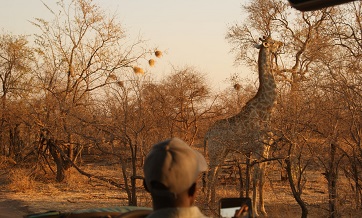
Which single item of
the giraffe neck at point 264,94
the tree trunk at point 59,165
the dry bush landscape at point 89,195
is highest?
the giraffe neck at point 264,94

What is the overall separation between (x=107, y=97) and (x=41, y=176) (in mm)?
3934

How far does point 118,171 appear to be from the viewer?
587 inches

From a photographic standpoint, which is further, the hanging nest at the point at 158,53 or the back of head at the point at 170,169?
the hanging nest at the point at 158,53

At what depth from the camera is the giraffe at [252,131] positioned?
338 inches

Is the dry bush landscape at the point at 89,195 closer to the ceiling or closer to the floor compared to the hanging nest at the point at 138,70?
closer to the floor

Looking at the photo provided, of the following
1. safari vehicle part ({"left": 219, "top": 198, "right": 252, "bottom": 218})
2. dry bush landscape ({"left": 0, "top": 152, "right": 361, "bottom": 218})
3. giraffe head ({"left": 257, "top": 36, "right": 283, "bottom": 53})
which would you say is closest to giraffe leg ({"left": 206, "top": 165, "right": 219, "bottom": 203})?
dry bush landscape ({"left": 0, "top": 152, "right": 361, "bottom": 218})

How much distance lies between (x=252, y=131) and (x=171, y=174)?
280 inches

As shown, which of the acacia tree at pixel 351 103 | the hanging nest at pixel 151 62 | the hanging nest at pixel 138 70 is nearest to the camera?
the acacia tree at pixel 351 103

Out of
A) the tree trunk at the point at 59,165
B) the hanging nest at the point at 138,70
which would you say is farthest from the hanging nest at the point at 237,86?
the tree trunk at the point at 59,165

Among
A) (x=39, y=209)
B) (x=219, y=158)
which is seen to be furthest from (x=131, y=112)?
(x=39, y=209)

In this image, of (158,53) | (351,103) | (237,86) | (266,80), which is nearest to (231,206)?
(351,103)

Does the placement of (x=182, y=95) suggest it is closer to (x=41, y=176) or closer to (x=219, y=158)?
(x=219, y=158)

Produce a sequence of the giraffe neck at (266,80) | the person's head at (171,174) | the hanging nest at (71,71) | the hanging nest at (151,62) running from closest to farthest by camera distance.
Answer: the person's head at (171,174), the giraffe neck at (266,80), the hanging nest at (151,62), the hanging nest at (71,71)

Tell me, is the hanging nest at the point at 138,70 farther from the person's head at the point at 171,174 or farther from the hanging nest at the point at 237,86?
the person's head at the point at 171,174
